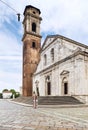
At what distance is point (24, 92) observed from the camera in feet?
130

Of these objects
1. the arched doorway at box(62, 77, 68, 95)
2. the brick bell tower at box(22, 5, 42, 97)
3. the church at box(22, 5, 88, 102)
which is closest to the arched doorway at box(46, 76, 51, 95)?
the church at box(22, 5, 88, 102)

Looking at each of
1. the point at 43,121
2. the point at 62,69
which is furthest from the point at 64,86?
the point at 43,121

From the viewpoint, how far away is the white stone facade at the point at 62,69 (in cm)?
2244

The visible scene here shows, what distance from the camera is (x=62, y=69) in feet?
88.7

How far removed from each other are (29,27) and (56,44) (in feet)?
40.4

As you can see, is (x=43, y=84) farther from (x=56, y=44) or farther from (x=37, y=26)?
(x=37, y=26)

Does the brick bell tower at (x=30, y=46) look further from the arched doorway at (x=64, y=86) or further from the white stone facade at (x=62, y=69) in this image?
the arched doorway at (x=64, y=86)

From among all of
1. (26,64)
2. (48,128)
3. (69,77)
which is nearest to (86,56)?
(69,77)

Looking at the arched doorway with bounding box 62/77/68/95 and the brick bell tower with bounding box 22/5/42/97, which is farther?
the brick bell tower with bounding box 22/5/42/97

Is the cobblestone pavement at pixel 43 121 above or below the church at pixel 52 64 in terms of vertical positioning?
below

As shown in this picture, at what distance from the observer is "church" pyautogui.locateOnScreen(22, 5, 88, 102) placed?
892 inches

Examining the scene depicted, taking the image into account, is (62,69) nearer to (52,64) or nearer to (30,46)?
(52,64)

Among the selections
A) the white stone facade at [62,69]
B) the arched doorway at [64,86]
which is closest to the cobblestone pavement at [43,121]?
the white stone facade at [62,69]

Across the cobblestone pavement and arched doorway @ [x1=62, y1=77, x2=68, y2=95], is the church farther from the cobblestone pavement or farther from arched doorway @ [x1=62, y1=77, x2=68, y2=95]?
the cobblestone pavement
